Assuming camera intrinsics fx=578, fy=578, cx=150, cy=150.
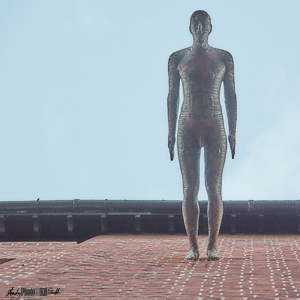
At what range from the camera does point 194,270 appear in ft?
22.8

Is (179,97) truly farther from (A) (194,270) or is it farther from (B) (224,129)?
(A) (194,270)

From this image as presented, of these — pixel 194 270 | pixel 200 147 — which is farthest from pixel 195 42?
pixel 194 270

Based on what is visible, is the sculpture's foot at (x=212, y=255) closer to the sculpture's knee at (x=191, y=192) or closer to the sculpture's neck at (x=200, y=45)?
the sculpture's knee at (x=191, y=192)

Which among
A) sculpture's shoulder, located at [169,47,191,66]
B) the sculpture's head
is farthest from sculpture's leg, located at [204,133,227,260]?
the sculpture's head

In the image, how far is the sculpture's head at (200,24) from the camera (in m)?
8.18

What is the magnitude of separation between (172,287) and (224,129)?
9.56ft

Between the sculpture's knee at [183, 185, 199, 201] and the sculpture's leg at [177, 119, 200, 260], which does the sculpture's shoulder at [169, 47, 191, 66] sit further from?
the sculpture's knee at [183, 185, 199, 201]

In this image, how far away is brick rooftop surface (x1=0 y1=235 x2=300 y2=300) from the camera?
570 cm

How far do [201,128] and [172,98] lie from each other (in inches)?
26.7

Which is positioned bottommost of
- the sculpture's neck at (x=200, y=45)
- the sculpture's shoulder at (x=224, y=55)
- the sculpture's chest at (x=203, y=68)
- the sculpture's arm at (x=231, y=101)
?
the sculpture's arm at (x=231, y=101)

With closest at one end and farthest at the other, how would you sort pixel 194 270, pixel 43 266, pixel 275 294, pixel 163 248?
1. pixel 275 294
2. pixel 194 270
3. pixel 43 266
4. pixel 163 248

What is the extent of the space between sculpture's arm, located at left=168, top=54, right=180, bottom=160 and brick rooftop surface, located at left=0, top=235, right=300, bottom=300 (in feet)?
5.63

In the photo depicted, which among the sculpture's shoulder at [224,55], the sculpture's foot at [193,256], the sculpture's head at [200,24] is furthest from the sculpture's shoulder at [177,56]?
the sculpture's foot at [193,256]

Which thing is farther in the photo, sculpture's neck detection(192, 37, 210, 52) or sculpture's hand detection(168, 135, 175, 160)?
sculpture's hand detection(168, 135, 175, 160)
